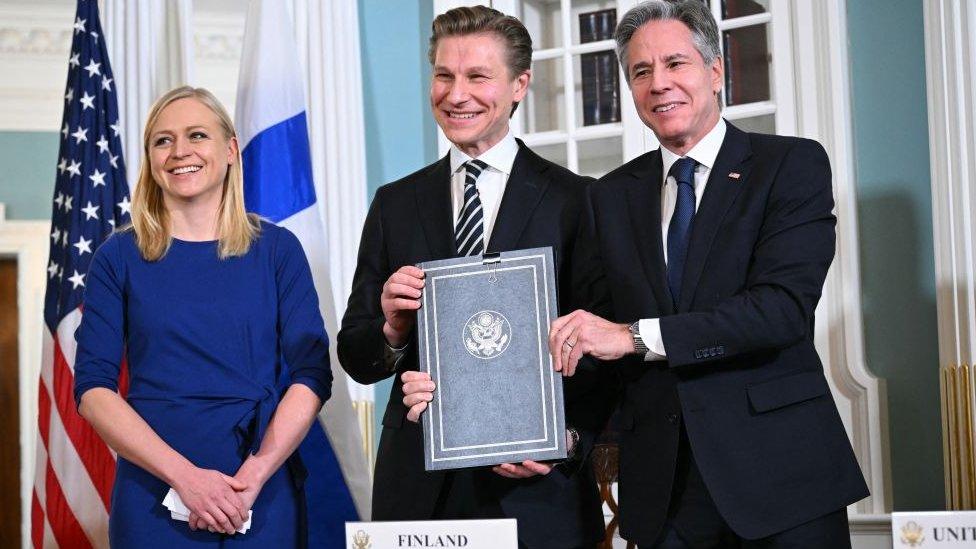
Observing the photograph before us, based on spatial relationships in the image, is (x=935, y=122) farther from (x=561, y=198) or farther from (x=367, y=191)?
(x=367, y=191)

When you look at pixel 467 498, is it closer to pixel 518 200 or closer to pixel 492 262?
pixel 492 262

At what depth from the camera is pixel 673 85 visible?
83.7 inches

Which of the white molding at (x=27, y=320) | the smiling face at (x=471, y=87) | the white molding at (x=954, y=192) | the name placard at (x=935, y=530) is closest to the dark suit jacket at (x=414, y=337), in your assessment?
the smiling face at (x=471, y=87)

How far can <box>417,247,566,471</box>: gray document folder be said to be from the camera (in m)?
1.95

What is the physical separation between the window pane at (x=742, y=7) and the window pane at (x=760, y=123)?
382 millimetres

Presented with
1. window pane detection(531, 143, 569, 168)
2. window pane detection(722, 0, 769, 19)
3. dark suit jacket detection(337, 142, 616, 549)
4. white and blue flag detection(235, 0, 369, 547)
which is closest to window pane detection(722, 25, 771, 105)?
window pane detection(722, 0, 769, 19)

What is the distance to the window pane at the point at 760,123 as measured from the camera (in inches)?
155

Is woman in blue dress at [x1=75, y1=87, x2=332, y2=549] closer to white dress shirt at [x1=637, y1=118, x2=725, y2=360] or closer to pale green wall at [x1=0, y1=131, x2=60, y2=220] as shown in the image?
white dress shirt at [x1=637, y1=118, x2=725, y2=360]

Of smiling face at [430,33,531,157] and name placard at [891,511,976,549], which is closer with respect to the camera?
name placard at [891,511,976,549]

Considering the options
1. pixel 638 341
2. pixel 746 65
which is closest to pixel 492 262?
pixel 638 341

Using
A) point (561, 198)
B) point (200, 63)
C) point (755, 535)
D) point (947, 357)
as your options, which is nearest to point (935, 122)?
point (947, 357)

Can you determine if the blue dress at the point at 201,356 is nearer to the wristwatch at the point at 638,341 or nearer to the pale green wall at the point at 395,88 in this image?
the wristwatch at the point at 638,341

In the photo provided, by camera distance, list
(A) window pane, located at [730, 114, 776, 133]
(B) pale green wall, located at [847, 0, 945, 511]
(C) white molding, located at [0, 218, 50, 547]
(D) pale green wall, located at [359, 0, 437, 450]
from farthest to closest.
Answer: (C) white molding, located at [0, 218, 50, 547] → (D) pale green wall, located at [359, 0, 437, 450] → (A) window pane, located at [730, 114, 776, 133] → (B) pale green wall, located at [847, 0, 945, 511]

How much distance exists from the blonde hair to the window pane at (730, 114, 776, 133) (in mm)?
2109
